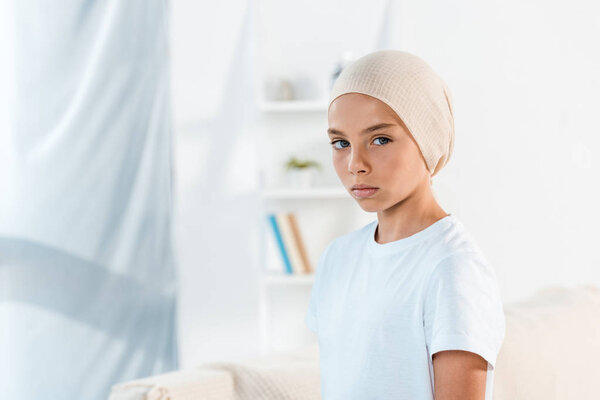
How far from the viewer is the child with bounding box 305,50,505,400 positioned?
88 cm

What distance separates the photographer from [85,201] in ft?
7.93

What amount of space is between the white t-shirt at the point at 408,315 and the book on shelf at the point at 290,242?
1.97 meters

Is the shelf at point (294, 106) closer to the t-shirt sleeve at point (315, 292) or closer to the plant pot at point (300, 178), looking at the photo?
the plant pot at point (300, 178)

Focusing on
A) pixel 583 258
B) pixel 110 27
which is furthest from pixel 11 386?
pixel 583 258

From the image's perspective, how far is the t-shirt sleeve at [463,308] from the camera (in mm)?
863

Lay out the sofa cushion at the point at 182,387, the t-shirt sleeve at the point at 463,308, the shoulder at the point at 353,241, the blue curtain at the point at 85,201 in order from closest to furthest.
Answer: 1. the t-shirt sleeve at the point at 463,308
2. the shoulder at the point at 353,241
3. the sofa cushion at the point at 182,387
4. the blue curtain at the point at 85,201

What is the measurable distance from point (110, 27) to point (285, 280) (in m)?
1.23

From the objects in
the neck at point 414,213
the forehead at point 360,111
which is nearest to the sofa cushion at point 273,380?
the neck at point 414,213

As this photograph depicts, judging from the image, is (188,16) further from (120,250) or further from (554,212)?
(554,212)

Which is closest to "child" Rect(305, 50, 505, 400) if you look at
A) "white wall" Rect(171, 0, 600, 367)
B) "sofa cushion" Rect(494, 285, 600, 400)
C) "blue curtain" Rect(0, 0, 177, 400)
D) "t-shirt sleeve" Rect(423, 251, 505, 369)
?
"t-shirt sleeve" Rect(423, 251, 505, 369)

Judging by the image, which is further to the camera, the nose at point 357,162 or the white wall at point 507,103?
the white wall at point 507,103

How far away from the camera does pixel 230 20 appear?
2.98 meters

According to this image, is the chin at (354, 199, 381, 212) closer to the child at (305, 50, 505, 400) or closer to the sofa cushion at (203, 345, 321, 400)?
the child at (305, 50, 505, 400)

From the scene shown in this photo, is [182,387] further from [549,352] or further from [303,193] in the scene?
[303,193]
